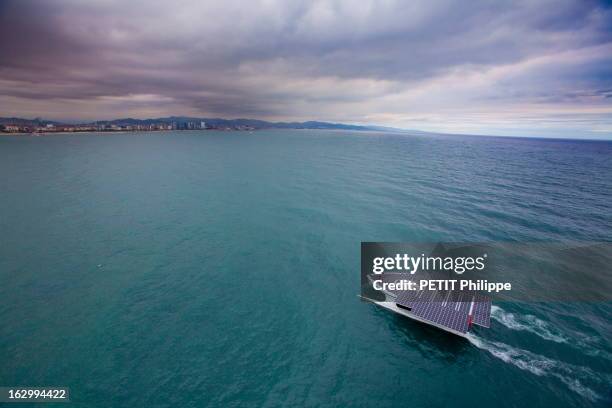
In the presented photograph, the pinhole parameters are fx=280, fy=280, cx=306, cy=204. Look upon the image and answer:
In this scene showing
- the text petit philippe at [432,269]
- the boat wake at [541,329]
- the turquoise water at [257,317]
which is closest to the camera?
the turquoise water at [257,317]

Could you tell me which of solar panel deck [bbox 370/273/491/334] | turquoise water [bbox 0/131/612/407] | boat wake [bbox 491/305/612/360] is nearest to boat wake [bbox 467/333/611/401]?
turquoise water [bbox 0/131/612/407]

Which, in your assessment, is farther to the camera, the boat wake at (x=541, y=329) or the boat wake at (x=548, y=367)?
the boat wake at (x=541, y=329)

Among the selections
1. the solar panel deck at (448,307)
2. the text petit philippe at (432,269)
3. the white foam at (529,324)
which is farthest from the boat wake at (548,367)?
the text petit philippe at (432,269)

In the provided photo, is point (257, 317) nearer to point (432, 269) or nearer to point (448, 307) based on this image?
point (448, 307)

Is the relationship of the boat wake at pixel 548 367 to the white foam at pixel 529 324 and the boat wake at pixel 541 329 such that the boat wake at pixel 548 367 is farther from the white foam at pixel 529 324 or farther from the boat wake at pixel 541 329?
the white foam at pixel 529 324

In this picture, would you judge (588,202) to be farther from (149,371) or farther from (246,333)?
(149,371)

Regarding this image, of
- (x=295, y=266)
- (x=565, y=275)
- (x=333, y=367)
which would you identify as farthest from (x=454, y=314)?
(x=565, y=275)

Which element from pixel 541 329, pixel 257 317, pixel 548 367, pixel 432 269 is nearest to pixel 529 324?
pixel 541 329

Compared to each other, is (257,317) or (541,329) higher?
(257,317)

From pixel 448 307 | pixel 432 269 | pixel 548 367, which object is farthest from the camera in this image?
pixel 432 269
